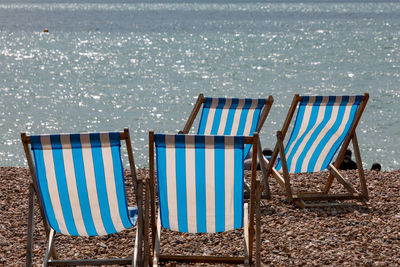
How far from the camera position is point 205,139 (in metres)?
3.16

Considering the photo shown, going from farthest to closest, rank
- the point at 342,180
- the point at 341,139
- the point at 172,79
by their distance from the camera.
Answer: the point at 172,79
the point at 342,180
the point at 341,139

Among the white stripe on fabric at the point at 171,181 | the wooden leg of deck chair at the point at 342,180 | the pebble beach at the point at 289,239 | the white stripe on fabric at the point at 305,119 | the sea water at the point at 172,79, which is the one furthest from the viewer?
the sea water at the point at 172,79

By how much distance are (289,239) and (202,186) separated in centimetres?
97

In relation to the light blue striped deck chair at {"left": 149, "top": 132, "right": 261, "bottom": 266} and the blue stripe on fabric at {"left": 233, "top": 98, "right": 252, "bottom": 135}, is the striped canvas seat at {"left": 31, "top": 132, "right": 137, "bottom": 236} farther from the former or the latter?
the blue stripe on fabric at {"left": 233, "top": 98, "right": 252, "bottom": 135}

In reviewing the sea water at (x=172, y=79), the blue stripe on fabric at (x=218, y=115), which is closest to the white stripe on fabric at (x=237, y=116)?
the blue stripe on fabric at (x=218, y=115)

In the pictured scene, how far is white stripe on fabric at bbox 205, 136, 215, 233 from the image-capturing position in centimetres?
318

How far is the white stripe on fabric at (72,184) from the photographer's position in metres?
3.12

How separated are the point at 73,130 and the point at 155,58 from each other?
16551mm

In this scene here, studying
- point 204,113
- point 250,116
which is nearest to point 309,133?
point 250,116

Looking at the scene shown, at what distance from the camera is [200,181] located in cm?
329

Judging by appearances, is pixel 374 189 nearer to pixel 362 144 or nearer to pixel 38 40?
pixel 362 144

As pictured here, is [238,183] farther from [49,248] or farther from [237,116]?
[237,116]

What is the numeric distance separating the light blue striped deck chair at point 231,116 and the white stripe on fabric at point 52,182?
60.0 inches

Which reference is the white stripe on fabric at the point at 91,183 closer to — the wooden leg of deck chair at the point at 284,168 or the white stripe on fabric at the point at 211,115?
the white stripe on fabric at the point at 211,115
